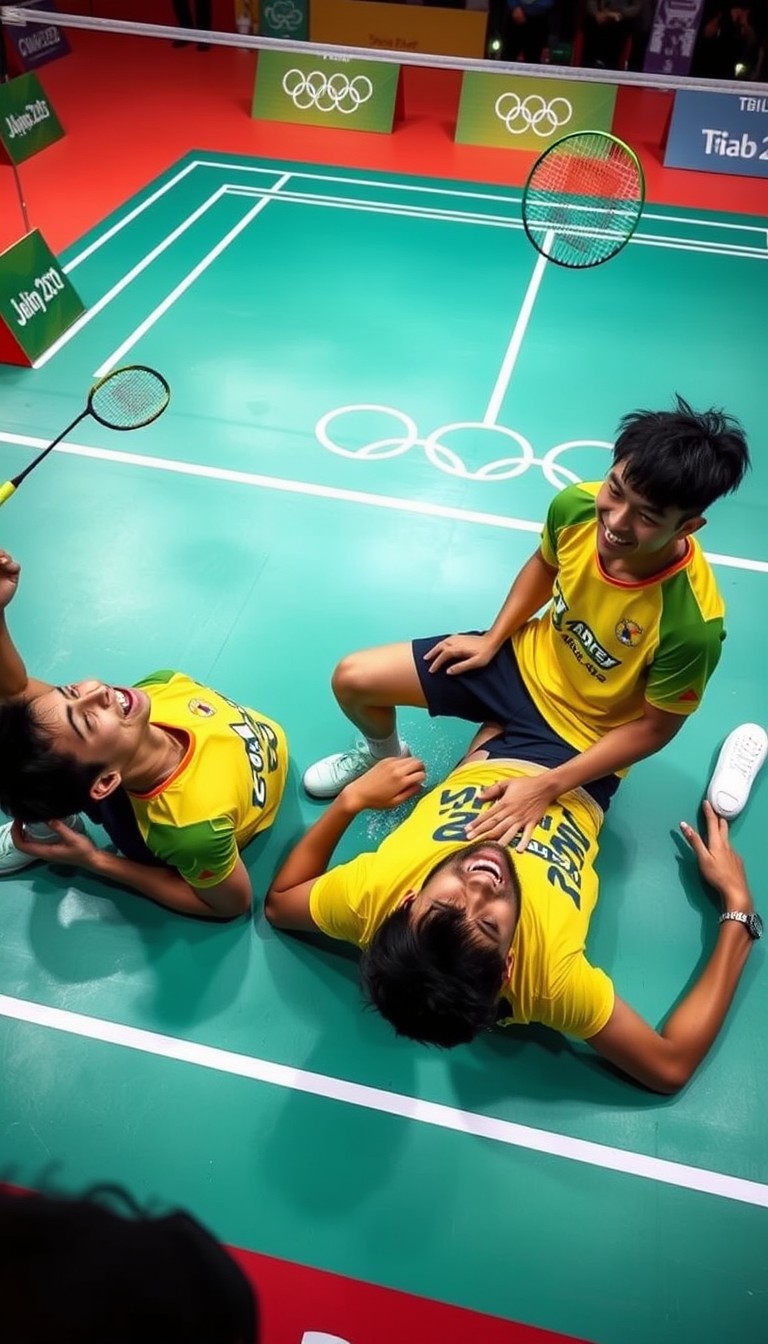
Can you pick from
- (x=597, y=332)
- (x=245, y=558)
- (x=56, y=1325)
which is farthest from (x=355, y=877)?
(x=597, y=332)

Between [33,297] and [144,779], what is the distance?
5234mm

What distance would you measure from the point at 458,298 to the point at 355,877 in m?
6.40

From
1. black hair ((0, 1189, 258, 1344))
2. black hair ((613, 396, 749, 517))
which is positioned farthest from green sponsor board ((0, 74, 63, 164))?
black hair ((0, 1189, 258, 1344))

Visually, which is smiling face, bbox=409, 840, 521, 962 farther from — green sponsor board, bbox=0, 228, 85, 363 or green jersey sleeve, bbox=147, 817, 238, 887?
green sponsor board, bbox=0, 228, 85, 363

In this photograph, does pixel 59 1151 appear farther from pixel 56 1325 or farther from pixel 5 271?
pixel 5 271

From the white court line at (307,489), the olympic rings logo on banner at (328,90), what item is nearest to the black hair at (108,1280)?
the white court line at (307,489)

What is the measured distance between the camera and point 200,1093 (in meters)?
3.31

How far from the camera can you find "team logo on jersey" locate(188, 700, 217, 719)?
11.8 feet

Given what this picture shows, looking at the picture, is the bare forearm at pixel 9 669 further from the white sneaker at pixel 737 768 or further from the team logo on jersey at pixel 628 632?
the white sneaker at pixel 737 768

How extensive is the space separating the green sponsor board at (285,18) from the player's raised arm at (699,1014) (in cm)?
1442

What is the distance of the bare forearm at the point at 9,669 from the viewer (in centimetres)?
360

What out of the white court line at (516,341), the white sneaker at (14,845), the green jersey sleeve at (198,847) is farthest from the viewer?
the white court line at (516,341)

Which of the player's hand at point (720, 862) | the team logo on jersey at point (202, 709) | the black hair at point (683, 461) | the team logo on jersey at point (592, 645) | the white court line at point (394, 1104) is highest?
the black hair at point (683, 461)

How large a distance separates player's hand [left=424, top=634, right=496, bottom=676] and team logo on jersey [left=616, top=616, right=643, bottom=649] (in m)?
0.64
